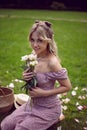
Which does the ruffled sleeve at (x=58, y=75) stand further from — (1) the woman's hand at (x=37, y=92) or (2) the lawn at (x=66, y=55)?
(2) the lawn at (x=66, y=55)

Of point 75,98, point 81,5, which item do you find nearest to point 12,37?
point 75,98

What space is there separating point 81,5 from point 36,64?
62.5 ft

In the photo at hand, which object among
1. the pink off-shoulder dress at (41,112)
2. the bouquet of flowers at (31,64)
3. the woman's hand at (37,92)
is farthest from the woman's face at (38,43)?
the woman's hand at (37,92)

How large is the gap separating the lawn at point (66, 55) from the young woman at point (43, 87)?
765 millimetres

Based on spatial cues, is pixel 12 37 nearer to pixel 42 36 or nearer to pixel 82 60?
pixel 82 60

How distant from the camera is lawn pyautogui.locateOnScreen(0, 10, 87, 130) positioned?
4641mm

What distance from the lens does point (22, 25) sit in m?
13.1

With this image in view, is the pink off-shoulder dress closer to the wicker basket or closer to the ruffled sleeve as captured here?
the ruffled sleeve

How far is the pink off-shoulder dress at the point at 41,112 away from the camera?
3.38 metres

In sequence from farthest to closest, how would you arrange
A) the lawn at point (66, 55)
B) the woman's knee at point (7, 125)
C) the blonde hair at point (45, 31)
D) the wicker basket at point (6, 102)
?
the lawn at point (66, 55) → the wicker basket at point (6, 102) → the woman's knee at point (7, 125) → the blonde hair at point (45, 31)

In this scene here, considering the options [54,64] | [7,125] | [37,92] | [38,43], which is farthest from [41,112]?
[38,43]

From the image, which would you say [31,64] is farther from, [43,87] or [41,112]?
[41,112]

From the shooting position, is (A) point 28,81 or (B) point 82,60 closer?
(A) point 28,81

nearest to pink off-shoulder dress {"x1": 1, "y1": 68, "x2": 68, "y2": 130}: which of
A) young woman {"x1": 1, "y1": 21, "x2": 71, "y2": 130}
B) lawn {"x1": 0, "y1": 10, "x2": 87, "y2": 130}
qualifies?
young woman {"x1": 1, "y1": 21, "x2": 71, "y2": 130}
